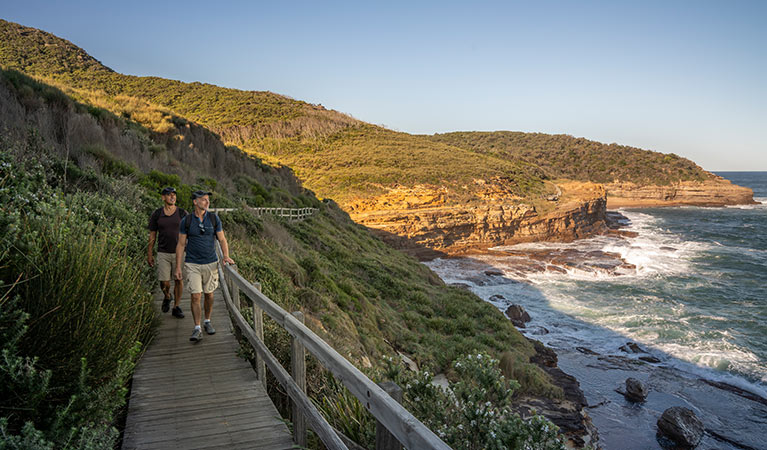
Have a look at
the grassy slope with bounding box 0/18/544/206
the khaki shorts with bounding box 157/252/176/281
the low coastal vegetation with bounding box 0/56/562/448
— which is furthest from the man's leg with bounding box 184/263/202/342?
the grassy slope with bounding box 0/18/544/206

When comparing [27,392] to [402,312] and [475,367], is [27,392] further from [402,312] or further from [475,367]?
[402,312]

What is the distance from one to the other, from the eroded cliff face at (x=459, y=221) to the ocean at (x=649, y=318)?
246cm

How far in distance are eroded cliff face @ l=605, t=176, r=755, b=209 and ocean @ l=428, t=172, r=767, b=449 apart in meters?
41.8

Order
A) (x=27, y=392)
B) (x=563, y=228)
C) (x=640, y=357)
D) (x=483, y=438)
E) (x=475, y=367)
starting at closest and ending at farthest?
1. (x=27, y=392)
2. (x=483, y=438)
3. (x=475, y=367)
4. (x=640, y=357)
5. (x=563, y=228)

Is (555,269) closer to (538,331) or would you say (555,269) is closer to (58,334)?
(538,331)

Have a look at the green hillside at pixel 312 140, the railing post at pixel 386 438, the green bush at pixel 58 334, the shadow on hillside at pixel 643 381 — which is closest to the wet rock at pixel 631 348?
A: the shadow on hillside at pixel 643 381

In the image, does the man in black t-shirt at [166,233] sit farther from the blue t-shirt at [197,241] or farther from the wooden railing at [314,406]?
the wooden railing at [314,406]

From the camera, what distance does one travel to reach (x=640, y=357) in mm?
16750

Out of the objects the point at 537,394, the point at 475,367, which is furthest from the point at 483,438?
the point at 537,394

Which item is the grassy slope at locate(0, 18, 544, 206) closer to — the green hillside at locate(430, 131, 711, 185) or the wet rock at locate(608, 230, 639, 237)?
the wet rock at locate(608, 230, 639, 237)

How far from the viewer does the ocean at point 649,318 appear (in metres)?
12.8

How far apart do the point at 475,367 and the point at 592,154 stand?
114856 mm

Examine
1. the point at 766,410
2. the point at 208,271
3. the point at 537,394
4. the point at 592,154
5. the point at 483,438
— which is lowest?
the point at 766,410

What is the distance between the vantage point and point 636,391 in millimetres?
13180
